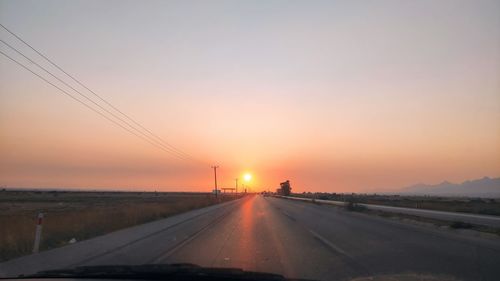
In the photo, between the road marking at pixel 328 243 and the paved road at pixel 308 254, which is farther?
the road marking at pixel 328 243

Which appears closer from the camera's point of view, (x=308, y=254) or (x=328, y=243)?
(x=308, y=254)

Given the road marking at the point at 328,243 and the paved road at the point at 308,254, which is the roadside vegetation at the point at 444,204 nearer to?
the road marking at the point at 328,243

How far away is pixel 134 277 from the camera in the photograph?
6.78 metres

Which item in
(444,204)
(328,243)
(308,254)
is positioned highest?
(444,204)

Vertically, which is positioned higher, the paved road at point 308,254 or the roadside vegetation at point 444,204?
the roadside vegetation at point 444,204

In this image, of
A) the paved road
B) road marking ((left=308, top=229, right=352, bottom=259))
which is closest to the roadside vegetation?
road marking ((left=308, top=229, right=352, bottom=259))

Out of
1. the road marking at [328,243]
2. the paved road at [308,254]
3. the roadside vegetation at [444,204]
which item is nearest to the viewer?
the paved road at [308,254]

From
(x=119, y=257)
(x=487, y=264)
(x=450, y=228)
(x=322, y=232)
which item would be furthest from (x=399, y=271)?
(x=450, y=228)

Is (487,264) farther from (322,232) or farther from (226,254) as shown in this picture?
(322,232)

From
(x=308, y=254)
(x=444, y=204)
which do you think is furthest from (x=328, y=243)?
(x=444, y=204)

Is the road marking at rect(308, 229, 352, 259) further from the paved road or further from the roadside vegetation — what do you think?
the roadside vegetation

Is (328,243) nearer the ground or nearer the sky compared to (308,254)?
nearer the sky

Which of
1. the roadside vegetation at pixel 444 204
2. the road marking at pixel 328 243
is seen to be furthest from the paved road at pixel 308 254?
the roadside vegetation at pixel 444 204

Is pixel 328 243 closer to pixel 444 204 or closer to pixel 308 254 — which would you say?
pixel 308 254
